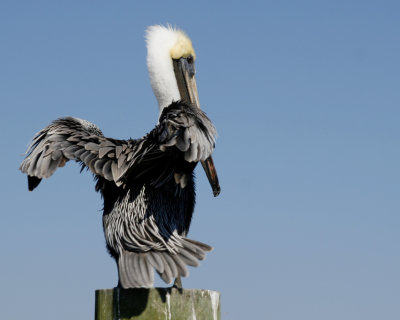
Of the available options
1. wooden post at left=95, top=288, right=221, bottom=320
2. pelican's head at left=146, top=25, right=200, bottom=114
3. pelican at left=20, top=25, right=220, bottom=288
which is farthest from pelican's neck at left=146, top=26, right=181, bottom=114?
wooden post at left=95, top=288, right=221, bottom=320

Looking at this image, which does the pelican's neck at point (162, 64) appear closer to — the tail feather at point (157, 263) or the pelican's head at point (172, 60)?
the pelican's head at point (172, 60)

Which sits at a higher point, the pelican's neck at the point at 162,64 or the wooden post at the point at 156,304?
the pelican's neck at the point at 162,64

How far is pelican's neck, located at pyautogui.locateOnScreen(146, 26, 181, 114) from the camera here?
421cm

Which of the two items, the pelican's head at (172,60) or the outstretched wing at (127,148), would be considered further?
the pelican's head at (172,60)

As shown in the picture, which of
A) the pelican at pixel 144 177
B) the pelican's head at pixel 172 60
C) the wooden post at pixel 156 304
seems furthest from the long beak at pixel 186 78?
the wooden post at pixel 156 304

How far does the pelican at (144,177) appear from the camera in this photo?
3.24m

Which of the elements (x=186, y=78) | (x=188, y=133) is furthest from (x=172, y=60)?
(x=188, y=133)

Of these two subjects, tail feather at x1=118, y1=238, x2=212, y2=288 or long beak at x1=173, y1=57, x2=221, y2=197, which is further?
long beak at x1=173, y1=57, x2=221, y2=197

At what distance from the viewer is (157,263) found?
3223 mm

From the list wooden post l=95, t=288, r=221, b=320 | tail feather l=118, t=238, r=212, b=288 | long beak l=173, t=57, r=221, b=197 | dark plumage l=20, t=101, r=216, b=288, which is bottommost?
wooden post l=95, t=288, r=221, b=320

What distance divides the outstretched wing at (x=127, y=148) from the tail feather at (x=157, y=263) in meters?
0.37

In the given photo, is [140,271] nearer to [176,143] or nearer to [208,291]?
[208,291]

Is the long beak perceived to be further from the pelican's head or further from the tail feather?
the tail feather

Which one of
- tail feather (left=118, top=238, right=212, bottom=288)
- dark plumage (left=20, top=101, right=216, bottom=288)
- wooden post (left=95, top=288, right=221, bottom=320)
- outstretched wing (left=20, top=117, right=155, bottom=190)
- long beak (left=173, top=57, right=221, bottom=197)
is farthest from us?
long beak (left=173, top=57, right=221, bottom=197)
